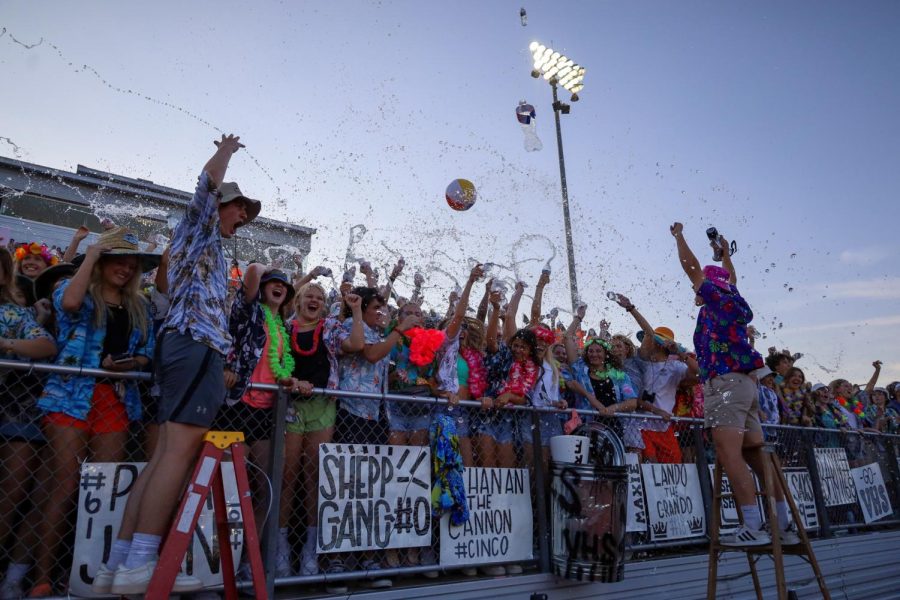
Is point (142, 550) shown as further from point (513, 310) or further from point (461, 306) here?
point (513, 310)

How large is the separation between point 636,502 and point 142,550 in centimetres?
422

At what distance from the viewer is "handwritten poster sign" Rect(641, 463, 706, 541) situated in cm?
561

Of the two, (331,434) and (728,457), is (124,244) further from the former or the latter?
(728,457)

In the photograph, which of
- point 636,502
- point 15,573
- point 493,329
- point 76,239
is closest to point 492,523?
point 636,502

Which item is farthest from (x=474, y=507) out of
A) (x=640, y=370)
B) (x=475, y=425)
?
(x=640, y=370)

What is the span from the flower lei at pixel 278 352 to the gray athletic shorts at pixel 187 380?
4.26ft

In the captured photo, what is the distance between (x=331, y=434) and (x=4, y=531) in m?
1.84

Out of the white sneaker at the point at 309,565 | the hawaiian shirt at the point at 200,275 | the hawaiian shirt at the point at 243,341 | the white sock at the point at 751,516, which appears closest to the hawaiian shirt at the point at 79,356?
the hawaiian shirt at the point at 243,341

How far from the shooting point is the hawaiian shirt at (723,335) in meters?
4.77

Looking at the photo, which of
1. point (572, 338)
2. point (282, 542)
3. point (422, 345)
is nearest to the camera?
point (282, 542)

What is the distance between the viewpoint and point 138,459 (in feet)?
11.7

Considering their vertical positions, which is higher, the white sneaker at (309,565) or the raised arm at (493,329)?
the raised arm at (493,329)

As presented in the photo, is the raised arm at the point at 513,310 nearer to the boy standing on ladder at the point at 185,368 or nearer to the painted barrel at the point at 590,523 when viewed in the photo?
the painted barrel at the point at 590,523

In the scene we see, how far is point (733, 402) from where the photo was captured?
4.67m
